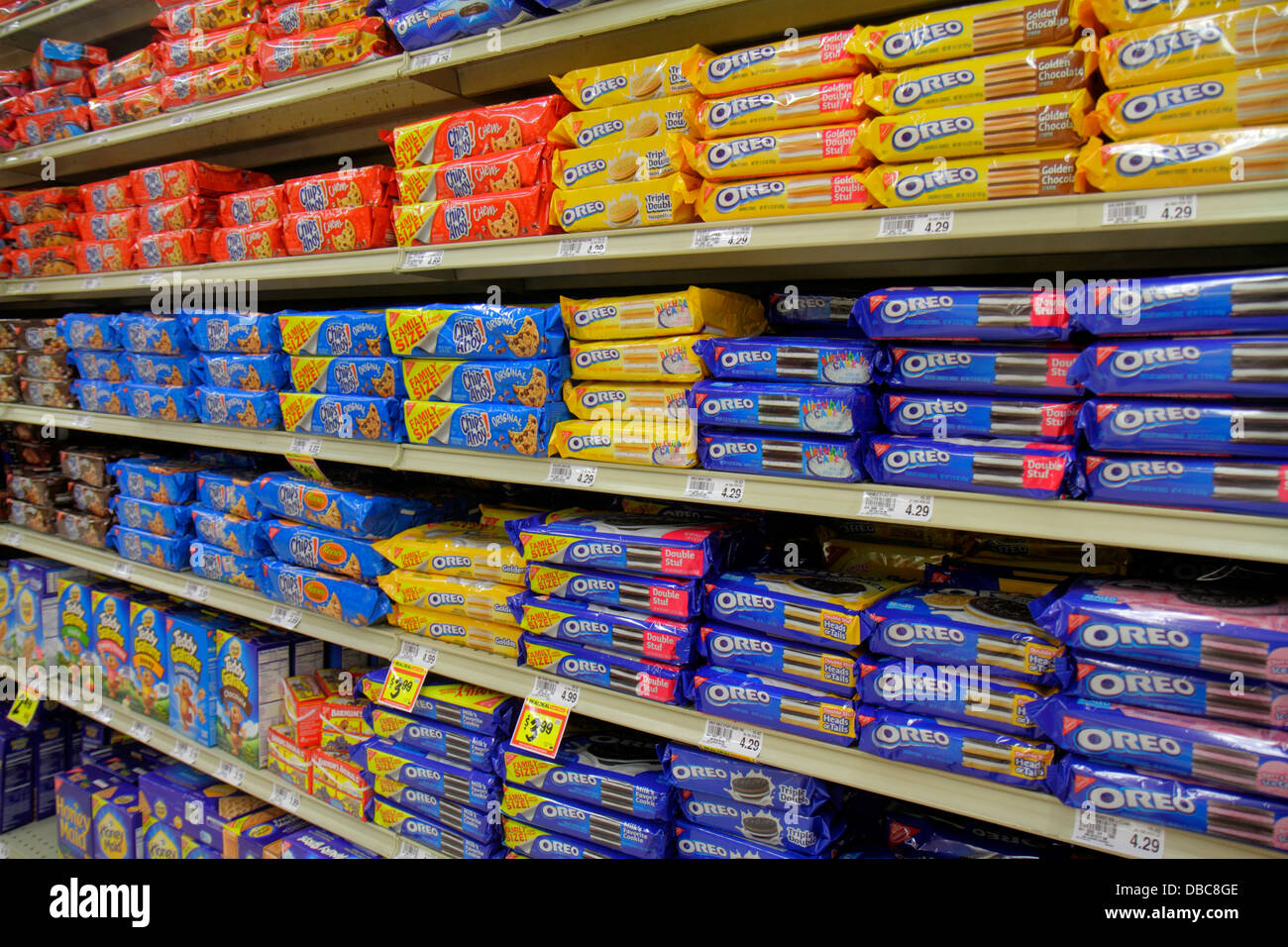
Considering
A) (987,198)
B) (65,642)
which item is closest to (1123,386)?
(987,198)

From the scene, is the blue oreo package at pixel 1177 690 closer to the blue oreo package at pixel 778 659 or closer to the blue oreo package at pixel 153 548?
the blue oreo package at pixel 778 659

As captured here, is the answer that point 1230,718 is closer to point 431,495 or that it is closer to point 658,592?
point 658,592

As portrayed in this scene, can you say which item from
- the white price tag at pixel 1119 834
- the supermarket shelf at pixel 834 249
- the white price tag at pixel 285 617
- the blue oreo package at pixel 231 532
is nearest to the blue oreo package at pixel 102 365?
the supermarket shelf at pixel 834 249

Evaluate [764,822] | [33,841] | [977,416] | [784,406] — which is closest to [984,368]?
[977,416]

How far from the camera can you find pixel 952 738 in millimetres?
1247

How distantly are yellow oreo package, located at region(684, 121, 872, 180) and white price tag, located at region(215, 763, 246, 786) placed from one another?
204 centimetres

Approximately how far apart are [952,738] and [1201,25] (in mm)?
1045

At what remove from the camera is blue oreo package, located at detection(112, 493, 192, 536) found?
242cm

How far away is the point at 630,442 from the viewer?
5.00 feet

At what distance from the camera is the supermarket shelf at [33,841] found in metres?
2.79

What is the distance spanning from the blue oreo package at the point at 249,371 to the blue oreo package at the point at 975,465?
158 centimetres

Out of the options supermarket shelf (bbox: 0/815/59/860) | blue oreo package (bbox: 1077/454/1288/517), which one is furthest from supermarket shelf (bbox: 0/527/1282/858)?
supermarket shelf (bbox: 0/815/59/860)

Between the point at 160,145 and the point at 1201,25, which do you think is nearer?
the point at 1201,25

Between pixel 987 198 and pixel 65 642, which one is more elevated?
pixel 987 198
